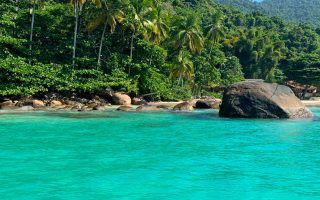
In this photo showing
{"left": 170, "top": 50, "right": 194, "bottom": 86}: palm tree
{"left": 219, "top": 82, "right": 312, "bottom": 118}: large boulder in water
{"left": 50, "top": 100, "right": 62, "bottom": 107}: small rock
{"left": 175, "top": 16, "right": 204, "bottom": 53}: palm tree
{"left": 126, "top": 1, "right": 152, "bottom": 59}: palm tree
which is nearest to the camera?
{"left": 219, "top": 82, "right": 312, "bottom": 118}: large boulder in water

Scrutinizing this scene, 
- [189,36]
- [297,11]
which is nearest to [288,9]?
[297,11]

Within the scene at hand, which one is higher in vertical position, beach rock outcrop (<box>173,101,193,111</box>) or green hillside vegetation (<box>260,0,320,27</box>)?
green hillside vegetation (<box>260,0,320,27</box>)

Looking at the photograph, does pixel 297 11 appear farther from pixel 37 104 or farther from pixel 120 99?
pixel 37 104

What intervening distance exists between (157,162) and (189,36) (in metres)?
36.2

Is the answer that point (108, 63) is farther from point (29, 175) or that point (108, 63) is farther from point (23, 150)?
point (29, 175)

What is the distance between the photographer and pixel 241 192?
836cm

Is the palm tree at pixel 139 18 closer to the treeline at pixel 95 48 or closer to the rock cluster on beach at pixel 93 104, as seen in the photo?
the treeline at pixel 95 48

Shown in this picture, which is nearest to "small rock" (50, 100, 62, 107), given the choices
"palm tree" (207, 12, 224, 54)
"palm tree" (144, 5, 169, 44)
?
"palm tree" (144, 5, 169, 44)

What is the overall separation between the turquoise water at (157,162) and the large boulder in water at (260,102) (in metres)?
4.90

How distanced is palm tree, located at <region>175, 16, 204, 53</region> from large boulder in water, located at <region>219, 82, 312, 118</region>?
21591mm

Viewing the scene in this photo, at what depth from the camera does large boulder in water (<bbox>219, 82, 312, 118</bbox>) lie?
2420 centimetres

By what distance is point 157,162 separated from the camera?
1115cm

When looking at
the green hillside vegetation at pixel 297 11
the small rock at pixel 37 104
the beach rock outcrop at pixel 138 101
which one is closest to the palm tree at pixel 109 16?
the beach rock outcrop at pixel 138 101

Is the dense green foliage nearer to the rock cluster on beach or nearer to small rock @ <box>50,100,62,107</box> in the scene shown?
the rock cluster on beach
